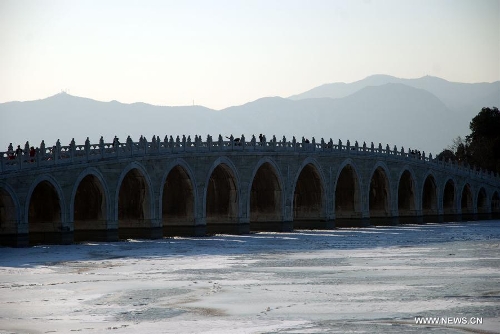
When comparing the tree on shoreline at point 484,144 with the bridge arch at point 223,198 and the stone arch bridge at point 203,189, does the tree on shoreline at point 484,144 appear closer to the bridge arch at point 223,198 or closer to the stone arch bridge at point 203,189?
the stone arch bridge at point 203,189

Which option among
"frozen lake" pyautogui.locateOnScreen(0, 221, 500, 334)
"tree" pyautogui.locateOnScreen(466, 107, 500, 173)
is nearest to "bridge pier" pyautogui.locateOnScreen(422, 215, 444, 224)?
"tree" pyautogui.locateOnScreen(466, 107, 500, 173)

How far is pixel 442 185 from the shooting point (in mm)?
96000

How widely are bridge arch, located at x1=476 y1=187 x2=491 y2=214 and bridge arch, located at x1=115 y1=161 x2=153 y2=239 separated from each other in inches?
2273

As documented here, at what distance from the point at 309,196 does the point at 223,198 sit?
11.5 metres

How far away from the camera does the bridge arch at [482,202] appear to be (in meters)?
107

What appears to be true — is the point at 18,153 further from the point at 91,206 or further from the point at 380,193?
the point at 380,193

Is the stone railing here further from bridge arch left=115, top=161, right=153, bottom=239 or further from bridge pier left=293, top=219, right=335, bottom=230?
bridge pier left=293, top=219, right=335, bottom=230

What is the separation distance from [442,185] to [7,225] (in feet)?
196

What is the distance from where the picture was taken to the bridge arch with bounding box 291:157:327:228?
75250 mm

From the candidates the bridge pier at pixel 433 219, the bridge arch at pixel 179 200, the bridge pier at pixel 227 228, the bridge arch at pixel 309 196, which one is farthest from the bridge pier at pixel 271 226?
the bridge pier at pixel 433 219

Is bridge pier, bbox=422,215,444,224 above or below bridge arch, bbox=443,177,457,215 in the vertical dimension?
below

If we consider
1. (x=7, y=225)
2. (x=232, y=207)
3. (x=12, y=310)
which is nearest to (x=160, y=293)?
(x=12, y=310)

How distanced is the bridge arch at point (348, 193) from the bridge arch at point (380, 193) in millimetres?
3477

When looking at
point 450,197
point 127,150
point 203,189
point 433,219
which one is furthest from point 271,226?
point 450,197
